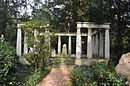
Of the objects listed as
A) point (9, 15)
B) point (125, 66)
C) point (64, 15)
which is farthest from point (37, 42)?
point (64, 15)

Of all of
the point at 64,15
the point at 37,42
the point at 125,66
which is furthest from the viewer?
the point at 64,15

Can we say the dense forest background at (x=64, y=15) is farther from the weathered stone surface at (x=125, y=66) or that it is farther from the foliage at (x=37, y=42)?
the foliage at (x=37, y=42)

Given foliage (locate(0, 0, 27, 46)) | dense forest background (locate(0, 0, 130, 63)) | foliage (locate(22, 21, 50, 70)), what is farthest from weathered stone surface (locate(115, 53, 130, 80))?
foliage (locate(0, 0, 27, 46))

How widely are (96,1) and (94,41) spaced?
8724 millimetres

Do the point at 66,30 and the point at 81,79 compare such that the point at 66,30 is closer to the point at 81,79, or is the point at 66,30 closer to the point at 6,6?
the point at 6,6

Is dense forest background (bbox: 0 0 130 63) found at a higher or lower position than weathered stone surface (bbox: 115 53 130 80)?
higher

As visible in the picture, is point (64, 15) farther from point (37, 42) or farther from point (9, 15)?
point (37, 42)

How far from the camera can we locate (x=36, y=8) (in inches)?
830

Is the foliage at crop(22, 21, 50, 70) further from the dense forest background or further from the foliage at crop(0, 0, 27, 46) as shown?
the foliage at crop(0, 0, 27, 46)

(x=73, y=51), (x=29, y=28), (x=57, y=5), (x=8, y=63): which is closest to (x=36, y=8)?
(x=57, y=5)

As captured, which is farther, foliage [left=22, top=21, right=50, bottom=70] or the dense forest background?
the dense forest background

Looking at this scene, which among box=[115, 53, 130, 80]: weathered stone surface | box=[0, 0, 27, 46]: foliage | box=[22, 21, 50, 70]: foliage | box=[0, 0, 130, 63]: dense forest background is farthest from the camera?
box=[0, 0, 27, 46]: foliage

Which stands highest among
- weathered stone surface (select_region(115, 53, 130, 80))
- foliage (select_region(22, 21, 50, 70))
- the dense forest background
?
the dense forest background

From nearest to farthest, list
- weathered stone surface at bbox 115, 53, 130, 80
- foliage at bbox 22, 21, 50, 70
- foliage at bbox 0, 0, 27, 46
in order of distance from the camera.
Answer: weathered stone surface at bbox 115, 53, 130, 80 < foliage at bbox 22, 21, 50, 70 < foliage at bbox 0, 0, 27, 46
